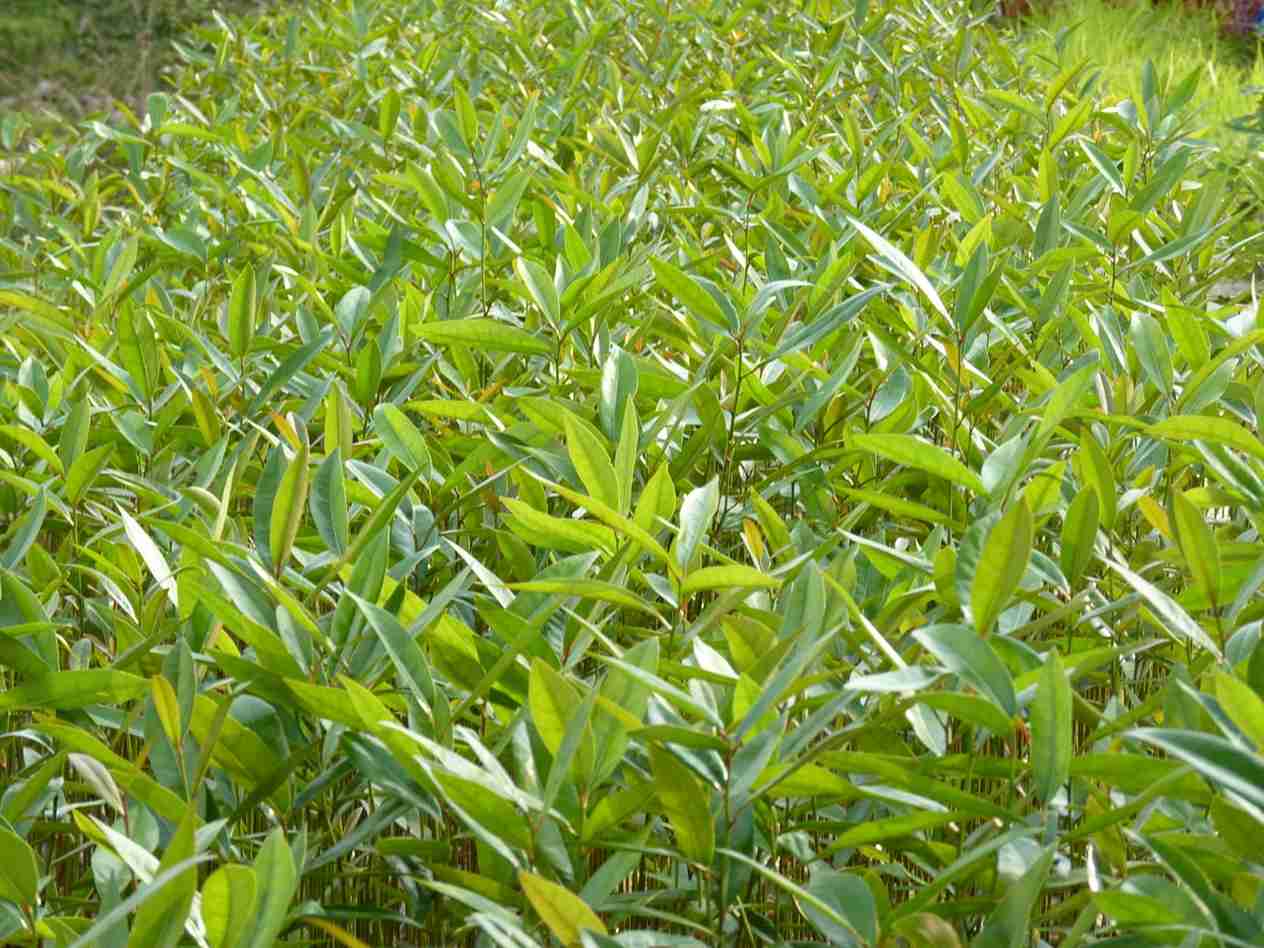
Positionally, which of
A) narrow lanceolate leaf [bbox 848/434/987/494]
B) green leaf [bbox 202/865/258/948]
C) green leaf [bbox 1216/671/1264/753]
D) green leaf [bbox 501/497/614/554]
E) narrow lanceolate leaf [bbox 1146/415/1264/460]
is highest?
narrow lanceolate leaf [bbox 1146/415/1264/460]

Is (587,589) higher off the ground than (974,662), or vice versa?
(974,662)

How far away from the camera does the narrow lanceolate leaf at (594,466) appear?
130 centimetres

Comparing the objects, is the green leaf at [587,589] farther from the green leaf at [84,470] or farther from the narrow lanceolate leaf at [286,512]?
the green leaf at [84,470]

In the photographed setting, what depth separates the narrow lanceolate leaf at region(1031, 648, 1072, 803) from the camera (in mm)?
939

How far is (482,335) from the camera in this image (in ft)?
5.39

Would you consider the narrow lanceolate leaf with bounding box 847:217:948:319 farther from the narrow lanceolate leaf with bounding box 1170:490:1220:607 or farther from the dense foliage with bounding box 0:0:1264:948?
the narrow lanceolate leaf with bounding box 1170:490:1220:607

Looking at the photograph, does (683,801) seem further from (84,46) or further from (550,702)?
(84,46)

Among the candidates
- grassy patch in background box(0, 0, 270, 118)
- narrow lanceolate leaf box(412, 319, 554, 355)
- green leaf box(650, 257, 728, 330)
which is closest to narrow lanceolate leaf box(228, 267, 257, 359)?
narrow lanceolate leaf box(412, 319, 554, 355)

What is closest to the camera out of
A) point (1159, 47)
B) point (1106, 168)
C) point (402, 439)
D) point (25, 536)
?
point (25, 536)

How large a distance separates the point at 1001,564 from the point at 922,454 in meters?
0.27

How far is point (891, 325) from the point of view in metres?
1.94

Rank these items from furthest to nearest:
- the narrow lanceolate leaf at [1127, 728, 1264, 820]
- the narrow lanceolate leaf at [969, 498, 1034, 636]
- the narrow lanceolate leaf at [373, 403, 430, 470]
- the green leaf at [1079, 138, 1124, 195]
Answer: the green leaf at [1079, 138, 1124, 195]
the narrow lanceolate leaf at [373, 403, 430, 470]
the narrow lanceolate leaf at [969, 498, 1034, 636]
the narrow lanceolate leaf at [1127, 728, 1264, 820]

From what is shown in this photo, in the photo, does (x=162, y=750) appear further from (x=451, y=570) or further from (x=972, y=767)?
(x=972, y=767)

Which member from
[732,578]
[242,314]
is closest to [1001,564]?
[732,578]
